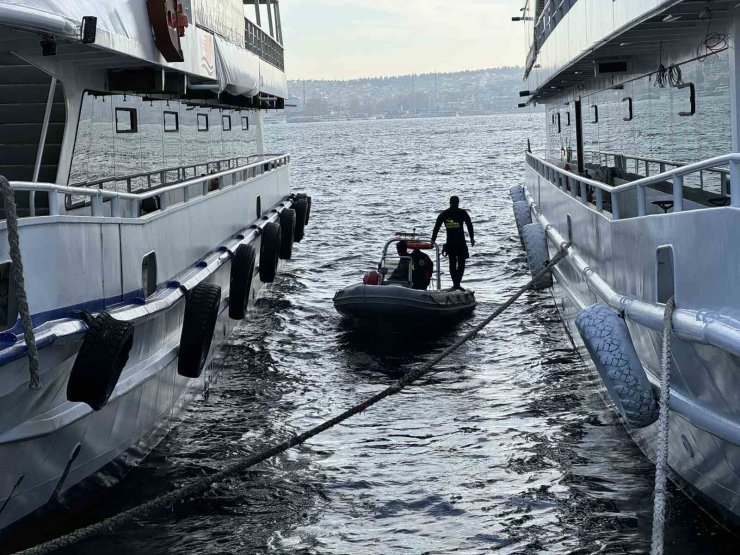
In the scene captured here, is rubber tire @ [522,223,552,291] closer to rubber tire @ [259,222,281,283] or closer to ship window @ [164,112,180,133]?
rubber tire @ [259,222,281,283]

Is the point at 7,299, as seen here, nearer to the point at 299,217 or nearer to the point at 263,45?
the point at 263,45

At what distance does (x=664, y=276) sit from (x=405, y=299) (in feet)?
25.9

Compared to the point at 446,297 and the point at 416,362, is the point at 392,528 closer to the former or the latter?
the point at 416,362

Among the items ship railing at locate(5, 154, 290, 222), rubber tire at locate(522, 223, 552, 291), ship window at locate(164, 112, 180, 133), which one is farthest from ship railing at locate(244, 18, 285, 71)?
rubber tire at locate(522, 223, 552, 291)

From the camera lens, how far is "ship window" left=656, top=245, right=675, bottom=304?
796 cm

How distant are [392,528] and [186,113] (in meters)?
8.61

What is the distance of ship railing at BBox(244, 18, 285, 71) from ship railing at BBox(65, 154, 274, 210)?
236 cm

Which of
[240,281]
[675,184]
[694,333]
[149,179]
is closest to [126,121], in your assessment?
[149,179]

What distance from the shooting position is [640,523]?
8430 mm

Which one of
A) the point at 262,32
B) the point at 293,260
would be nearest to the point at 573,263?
the point at 262,32

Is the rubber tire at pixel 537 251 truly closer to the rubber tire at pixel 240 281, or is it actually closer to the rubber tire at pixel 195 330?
the rubber tire at pixel 240 281

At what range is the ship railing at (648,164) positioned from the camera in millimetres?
10016

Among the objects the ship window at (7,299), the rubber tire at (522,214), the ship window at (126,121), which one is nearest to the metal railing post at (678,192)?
the ship window at (7,299)

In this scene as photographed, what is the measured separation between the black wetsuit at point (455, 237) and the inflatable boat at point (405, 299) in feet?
2.65
